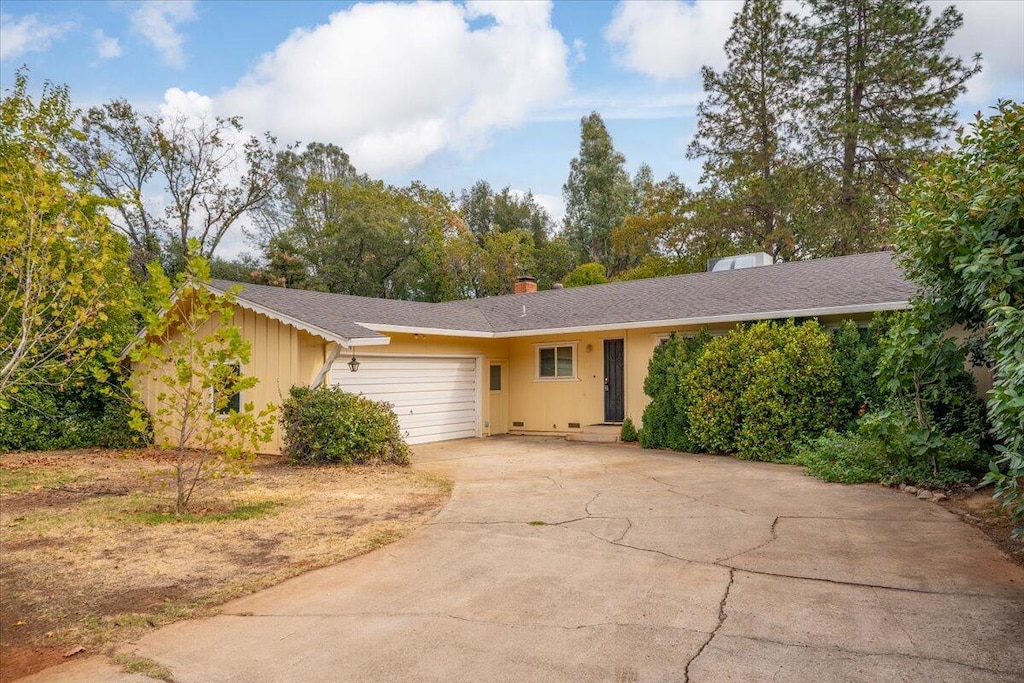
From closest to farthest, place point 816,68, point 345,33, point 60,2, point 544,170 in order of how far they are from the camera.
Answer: point 60,2 → point 345,33 → point 816,68 → point 544,170

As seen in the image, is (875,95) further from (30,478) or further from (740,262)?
(30,478)

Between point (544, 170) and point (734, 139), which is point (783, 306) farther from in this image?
point (544, 170)

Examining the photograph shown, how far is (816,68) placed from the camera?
77.3 ft

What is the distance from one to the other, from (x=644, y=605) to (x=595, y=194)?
32577 mm

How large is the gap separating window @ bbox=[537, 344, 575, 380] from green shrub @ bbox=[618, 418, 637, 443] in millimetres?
1930

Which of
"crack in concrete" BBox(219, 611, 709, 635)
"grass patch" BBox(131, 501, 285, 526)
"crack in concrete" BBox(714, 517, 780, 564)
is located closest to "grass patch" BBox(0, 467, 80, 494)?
"grass patch" BBox(131, 501, 285, 526)

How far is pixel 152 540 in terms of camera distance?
5.87m

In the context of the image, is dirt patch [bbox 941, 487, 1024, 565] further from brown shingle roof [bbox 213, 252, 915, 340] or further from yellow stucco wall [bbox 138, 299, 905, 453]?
yellow stucco wall [bbox 138, 299, 905, 453]

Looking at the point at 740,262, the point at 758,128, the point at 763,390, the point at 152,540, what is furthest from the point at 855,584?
the point at 758,128

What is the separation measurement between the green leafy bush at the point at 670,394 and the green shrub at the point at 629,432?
26.0 inches

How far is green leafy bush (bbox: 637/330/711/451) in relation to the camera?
11859 mm

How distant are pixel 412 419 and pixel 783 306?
7685 mm

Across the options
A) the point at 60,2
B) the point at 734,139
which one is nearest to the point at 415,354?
the point at 60,2

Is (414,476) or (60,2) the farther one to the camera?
(60,2)
